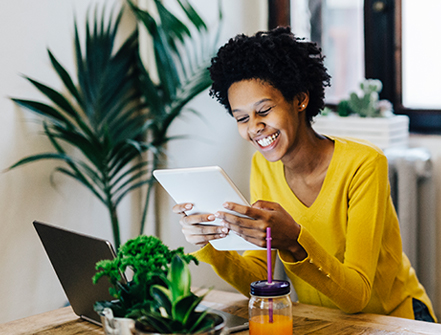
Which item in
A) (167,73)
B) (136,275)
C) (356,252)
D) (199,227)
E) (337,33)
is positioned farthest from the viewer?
(337,33)

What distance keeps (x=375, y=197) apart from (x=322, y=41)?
1.42 meters

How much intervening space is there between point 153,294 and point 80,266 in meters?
0.41

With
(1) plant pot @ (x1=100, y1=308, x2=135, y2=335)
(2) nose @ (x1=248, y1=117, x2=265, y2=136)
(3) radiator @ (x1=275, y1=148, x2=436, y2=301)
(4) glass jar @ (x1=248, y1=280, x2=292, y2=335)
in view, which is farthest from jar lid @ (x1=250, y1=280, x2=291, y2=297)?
(3) radiator @ (x1=275, y1=148, x2=436, y2=301)

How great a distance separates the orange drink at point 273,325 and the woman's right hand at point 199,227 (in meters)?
0.31

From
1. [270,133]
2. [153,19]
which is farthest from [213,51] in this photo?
[270,133]

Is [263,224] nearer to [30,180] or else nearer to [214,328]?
[214,328]

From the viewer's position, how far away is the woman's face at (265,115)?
152 cm

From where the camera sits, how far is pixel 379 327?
Result: 121 centimetres

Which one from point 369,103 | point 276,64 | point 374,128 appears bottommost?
point 374,128

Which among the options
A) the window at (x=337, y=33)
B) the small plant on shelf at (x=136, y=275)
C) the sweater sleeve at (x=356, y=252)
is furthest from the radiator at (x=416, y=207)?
the small plant on shelf at (x=136, y=275)

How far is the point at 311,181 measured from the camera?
165 centimetres

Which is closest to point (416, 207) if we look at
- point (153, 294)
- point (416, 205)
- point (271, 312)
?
point (416, 205)

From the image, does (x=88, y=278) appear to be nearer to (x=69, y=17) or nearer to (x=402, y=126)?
(x=69, y=17)

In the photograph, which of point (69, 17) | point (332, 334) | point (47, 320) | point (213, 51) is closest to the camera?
point (332, 334)
